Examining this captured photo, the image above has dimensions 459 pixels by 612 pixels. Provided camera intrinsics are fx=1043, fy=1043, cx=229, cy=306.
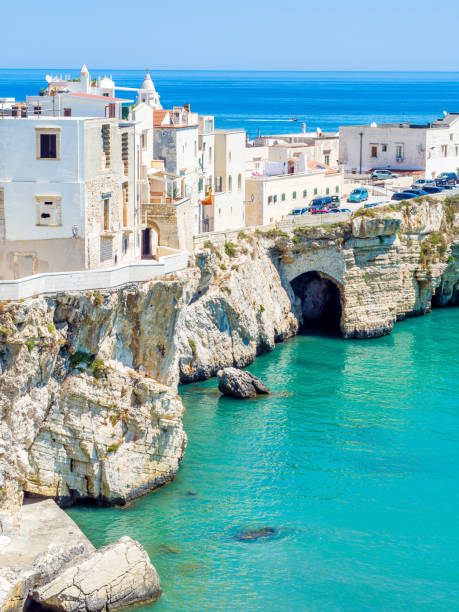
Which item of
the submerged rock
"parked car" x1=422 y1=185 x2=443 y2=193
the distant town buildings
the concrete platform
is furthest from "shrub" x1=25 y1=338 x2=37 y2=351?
"parked car" x1=422 y1=185 x2=443 y2=193

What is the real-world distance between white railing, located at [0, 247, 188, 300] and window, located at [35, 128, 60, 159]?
4722 mm

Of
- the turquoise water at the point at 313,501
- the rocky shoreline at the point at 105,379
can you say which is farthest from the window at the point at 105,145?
the turquoise water at the point at 313,501

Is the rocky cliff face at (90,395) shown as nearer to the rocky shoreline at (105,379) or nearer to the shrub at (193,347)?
the rocky shoreline at (105,379)

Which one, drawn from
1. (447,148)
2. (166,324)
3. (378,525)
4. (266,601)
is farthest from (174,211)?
(447,148)

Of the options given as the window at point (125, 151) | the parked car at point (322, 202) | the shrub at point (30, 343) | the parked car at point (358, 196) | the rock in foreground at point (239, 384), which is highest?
the window at point (125, 151)

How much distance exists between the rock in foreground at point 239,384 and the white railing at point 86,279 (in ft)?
41.9

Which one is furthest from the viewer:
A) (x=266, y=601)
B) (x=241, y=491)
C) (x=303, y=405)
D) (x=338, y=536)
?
(x=303, y=405)

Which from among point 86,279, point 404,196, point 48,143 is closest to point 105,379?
point 86,279

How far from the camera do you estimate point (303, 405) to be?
54.3 m

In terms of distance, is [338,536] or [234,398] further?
[234,398]

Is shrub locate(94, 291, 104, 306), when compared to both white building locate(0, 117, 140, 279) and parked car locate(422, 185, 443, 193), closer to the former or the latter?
white building locate(0, 117, 140, 279)

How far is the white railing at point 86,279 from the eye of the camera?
36656 millimetres

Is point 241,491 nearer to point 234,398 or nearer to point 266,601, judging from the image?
point 266,601

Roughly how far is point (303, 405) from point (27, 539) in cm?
2169
